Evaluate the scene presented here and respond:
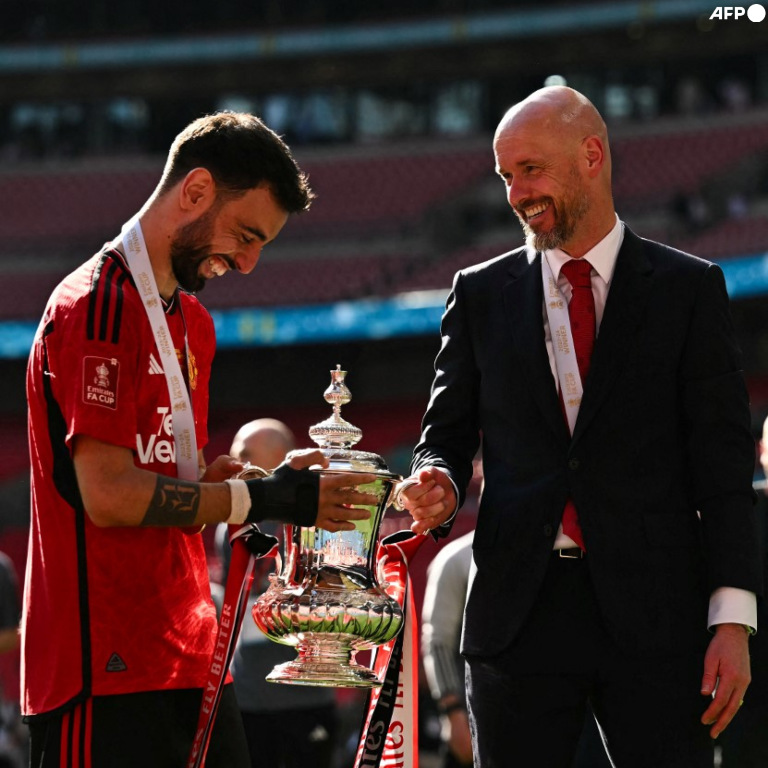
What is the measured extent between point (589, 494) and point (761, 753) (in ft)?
6.22

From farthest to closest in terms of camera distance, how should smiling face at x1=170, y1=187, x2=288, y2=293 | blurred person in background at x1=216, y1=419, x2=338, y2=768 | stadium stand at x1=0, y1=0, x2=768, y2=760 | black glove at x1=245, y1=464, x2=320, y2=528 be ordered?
stadium stand at x1=0, y1=0, x2=768, y2=760, blurred person in background at x1=216, y1=419, x2=338, y2=768, smiling face at x1=170, y1=187, x2=288, y2=293, black glove at x1=245, y1=464, x2=320, y2=528

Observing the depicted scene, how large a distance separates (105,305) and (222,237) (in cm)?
27

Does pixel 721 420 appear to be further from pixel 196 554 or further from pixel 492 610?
pixel 196 554

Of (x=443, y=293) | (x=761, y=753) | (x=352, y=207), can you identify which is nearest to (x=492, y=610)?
(x=761, y=753)

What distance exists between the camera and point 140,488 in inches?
87.7

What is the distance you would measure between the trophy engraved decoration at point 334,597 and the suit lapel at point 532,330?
0.31 metres

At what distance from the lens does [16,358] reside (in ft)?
55.3

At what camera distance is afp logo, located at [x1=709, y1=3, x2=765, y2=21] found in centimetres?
1819

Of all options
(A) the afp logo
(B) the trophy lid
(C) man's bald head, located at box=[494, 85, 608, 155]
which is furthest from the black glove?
(A) the afp logo

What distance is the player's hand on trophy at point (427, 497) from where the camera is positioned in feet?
8.16

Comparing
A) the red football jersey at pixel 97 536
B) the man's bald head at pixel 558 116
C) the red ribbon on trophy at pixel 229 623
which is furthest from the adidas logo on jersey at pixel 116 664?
the man's bald head at pixel 558 116

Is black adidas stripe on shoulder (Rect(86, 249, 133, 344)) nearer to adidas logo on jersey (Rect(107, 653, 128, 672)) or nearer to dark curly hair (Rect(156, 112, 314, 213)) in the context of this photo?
dark curly hair (Rect(156, 112, 314, 213))

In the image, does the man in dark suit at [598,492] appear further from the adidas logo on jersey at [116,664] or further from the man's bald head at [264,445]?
the man's bald head at [264,445]

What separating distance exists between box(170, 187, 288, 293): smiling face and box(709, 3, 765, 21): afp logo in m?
16.9
